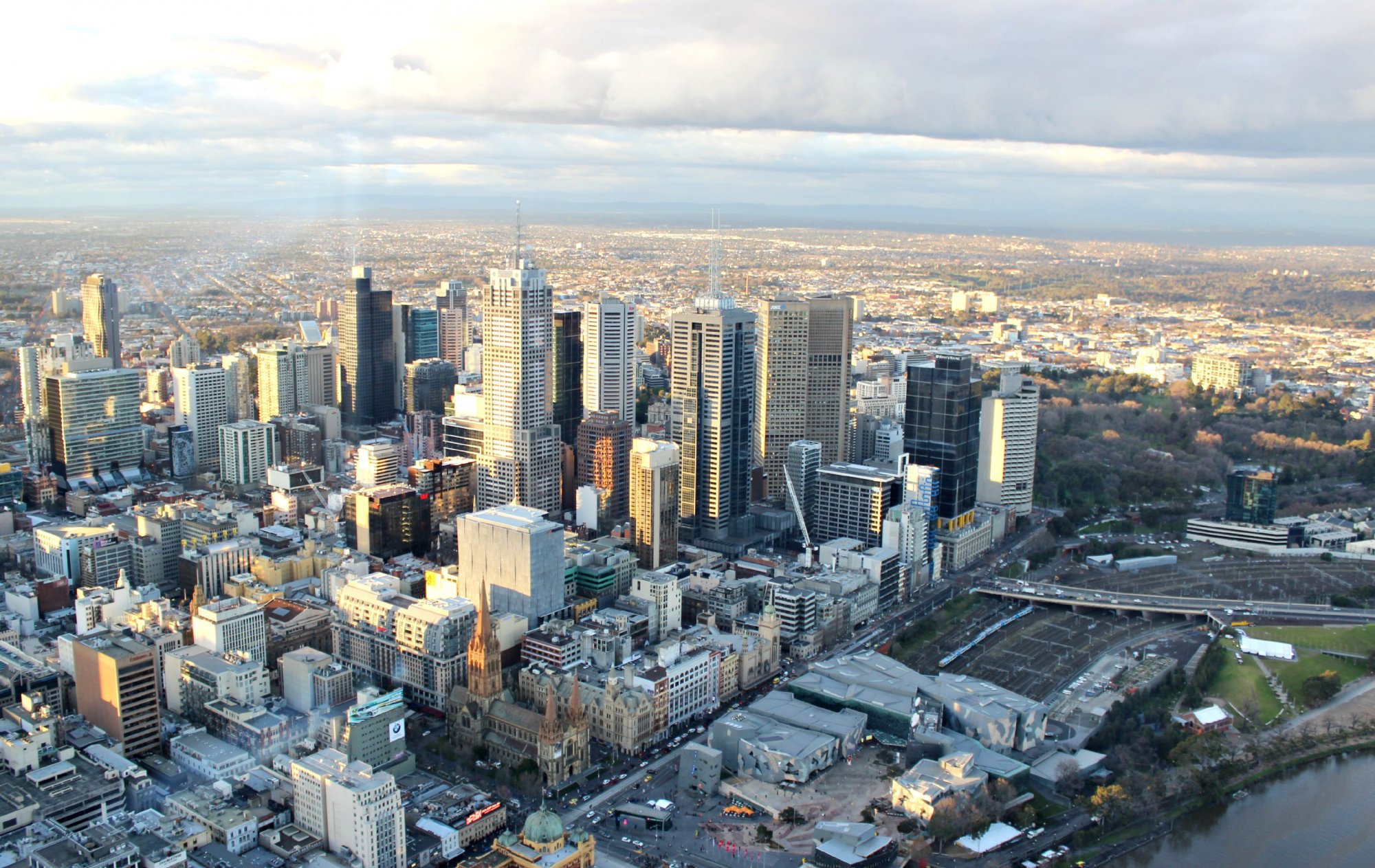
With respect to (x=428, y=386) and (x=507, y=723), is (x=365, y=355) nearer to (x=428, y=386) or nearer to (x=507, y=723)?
(x=428, y=386)

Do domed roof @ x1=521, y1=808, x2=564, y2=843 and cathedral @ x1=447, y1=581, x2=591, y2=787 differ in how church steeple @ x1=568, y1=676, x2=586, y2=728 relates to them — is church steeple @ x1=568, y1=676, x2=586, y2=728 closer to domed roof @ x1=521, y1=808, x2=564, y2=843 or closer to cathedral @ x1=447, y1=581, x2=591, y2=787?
cathedral @ x1=447, y1=581, x2=591, y2=787

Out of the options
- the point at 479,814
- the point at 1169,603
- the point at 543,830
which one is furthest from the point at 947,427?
the point at 543,830

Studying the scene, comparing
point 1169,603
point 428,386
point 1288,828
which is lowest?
point 1288,828

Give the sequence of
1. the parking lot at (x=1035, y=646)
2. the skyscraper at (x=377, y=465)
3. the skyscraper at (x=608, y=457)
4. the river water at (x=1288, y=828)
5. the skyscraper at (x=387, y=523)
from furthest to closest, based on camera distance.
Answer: the skyscraper at (x=377, y=465)
the skyscraper at (x=608, y=457)
the skyscraper at (x=387, y=523)
the parking lot at (x=1035, y=646)
the river water at (x=1288, y=828)

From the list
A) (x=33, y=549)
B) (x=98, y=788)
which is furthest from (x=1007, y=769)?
(x=33, y=549)

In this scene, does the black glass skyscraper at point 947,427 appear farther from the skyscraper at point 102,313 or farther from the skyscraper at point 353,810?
the skyscraper at point 102,313

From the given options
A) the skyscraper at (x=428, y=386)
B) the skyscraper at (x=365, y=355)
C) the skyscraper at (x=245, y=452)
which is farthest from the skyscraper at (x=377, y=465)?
the skyscraper at (x=365, y=355)
